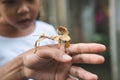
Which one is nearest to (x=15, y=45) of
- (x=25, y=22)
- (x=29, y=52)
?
(x=25, y=22)

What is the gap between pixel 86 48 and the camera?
135 centimetres

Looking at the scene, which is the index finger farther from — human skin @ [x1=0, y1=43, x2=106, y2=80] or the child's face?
the child's face

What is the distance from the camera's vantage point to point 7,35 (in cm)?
201

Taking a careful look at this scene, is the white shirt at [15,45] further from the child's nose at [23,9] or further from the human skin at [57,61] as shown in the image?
the human skin at [57,61]

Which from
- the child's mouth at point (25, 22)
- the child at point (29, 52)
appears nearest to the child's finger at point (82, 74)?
the child at point (29, 52)

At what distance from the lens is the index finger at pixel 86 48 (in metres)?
1.33

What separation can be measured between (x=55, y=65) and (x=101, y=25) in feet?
15.1

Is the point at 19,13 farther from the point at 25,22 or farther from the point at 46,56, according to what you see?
the point at 46,56

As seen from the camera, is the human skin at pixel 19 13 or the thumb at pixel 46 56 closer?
the thumb at pixel 46 56

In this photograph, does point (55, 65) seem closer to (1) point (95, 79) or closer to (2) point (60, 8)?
(1) point (95, 79)

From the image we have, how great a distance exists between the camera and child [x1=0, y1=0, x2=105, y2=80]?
1.37 m

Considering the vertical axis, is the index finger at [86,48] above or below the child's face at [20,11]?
below

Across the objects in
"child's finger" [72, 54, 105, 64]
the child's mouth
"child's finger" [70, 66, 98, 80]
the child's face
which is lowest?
"child's finger" [70, 66, 98, 80]

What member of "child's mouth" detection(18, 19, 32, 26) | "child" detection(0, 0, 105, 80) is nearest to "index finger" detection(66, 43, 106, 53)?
"child" detection(0, 0, 105, 80)
